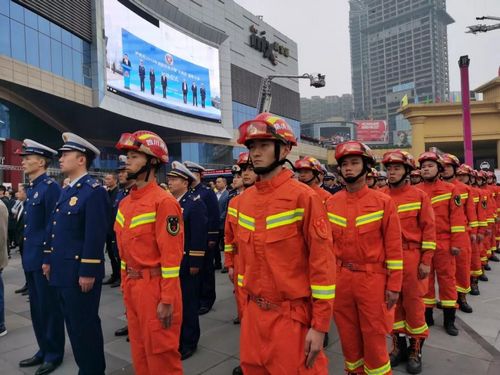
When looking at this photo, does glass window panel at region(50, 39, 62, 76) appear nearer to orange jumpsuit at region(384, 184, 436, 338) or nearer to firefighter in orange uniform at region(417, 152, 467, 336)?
firefighter in orange uniform at region(417, 152, 467, 336)

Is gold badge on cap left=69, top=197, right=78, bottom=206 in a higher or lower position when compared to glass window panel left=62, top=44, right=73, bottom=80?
lower

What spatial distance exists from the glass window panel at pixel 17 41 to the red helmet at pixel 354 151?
2261cm

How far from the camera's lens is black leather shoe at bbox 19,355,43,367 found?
427 centimetres

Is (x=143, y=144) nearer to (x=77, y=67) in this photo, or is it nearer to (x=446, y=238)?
(x=446, y=238)

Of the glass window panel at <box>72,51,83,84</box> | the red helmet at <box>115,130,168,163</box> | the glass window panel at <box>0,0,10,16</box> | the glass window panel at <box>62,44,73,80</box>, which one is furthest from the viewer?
the glass window panel at <box>72,51,83,84</box>

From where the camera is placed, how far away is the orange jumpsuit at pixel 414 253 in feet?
13.3

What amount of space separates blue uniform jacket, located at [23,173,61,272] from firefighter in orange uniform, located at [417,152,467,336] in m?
4.59

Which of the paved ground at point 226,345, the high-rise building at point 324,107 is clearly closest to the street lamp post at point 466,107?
the paved ground at point 226,345

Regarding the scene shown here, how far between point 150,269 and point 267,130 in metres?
1.59

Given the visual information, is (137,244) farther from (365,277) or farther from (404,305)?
(404,305)

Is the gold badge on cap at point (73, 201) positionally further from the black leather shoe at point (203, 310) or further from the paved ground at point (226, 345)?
the black leather shoe at point (203, 310)

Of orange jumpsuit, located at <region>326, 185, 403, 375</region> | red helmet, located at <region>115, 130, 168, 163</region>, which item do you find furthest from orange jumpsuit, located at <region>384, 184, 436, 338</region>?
red helmet, located at <region>115, 130, 168, 163</region>

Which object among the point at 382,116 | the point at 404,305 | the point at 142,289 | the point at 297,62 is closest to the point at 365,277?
the point at 404,305

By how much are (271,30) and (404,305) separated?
52.9m
